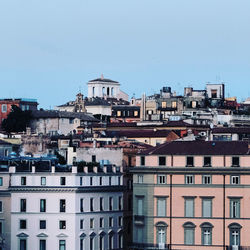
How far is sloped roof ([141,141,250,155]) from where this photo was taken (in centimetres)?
10231

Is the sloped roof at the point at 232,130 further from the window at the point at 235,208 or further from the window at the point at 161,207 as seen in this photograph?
the window at the point at 235,208

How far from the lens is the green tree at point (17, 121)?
522 ft

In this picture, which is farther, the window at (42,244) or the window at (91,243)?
the window at (91,243)

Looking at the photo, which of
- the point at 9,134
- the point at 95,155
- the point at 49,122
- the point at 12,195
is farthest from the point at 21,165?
the point at 49,122

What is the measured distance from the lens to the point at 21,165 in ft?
363

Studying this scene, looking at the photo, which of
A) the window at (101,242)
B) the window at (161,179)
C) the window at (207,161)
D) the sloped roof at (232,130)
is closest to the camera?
the window at (207,161)

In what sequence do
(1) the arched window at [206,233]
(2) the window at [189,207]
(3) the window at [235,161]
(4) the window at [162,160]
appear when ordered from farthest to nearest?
1. (4) the window at [162,160]
2. (2) the window at [189,207]
3. (3) the window at [235,161]
4. (1) the arched window at [206,233]

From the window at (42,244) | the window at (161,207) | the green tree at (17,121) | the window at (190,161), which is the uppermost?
the green tree at (17,121)

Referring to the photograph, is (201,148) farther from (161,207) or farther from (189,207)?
(161,207)

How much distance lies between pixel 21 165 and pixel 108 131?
128 feet

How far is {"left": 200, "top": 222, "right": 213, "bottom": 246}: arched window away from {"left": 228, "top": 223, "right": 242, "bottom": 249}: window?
1458 millimetres

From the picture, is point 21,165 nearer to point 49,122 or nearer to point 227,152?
point 227,152

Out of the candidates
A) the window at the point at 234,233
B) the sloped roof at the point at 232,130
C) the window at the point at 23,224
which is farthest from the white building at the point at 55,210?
the sloped roof at the point at 232,130

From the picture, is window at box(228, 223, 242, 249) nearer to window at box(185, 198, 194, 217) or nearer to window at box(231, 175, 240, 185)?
window at box(231, 175, 240, 185)
